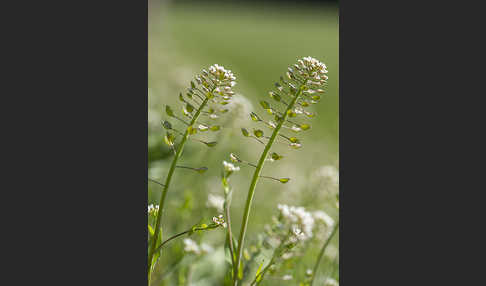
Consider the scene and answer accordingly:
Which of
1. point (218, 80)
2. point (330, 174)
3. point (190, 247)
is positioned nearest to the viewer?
point (218, 80)

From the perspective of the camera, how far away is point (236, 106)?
173 centimetres

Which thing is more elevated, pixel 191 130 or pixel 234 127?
pixel 191 130

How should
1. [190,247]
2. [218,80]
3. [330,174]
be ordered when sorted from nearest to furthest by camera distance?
[218,80]
[190,247]
[330,174]

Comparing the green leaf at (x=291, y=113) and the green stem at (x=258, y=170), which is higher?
the green leaf at (x=291, y=113)

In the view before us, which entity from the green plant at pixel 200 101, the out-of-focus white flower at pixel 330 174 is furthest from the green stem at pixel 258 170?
the out-of-focus white flower at pixel 330 174

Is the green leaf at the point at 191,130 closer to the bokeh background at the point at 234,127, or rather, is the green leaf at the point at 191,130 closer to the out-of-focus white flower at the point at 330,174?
the bokeh background at the point at 234,127

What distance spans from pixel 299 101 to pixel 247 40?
378 cm

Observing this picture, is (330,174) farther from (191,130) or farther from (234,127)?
(191,130)

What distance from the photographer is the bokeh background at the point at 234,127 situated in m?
1.58

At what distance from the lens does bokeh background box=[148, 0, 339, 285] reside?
158 centimetres

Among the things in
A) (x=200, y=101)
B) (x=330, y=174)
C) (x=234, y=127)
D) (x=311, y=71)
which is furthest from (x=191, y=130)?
(x=330, y=174)

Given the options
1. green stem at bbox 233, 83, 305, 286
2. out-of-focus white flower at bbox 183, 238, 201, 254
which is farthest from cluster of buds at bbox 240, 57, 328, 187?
out-of-focus white flower at bbox 183, 238, 201, 254

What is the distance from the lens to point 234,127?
1.79 metres

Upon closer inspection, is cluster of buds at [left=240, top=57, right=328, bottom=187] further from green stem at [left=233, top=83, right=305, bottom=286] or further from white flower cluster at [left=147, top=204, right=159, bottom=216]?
white flower cluster at [left=147, top=204, right=159, bottom=216]
